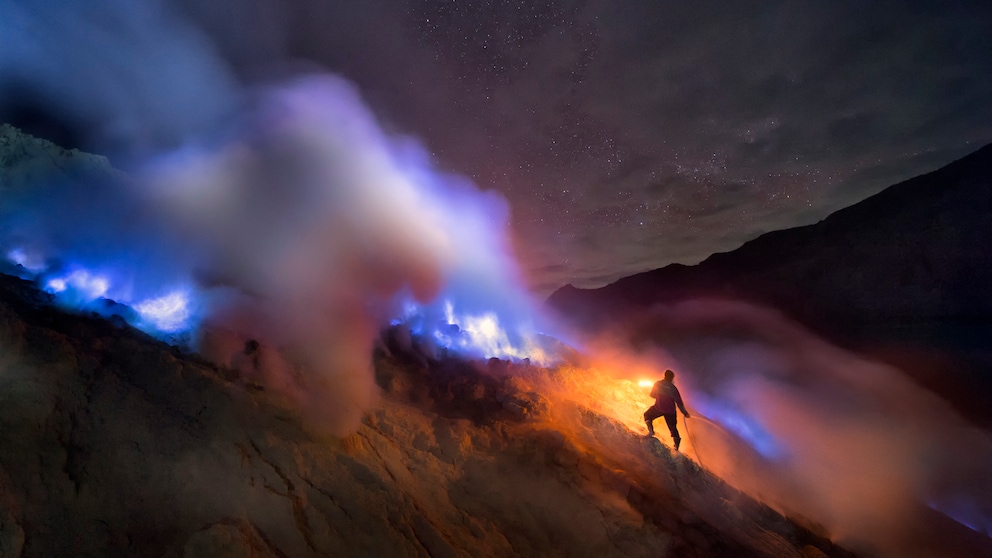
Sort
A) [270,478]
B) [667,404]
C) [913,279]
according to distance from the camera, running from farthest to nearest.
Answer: [913,279] → [667,404] → [270,478]

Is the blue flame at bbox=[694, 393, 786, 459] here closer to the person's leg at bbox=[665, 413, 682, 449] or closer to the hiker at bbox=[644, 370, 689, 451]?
the person's leg at bbox=[665, 413, 682, 449]

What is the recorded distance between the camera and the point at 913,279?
20.1 meters

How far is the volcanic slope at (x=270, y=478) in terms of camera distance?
12.6 feet

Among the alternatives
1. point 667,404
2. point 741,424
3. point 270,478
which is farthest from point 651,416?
point 741,424

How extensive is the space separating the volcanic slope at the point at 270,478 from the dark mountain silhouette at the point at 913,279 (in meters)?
19.1

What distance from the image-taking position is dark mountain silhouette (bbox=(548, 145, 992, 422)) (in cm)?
1808

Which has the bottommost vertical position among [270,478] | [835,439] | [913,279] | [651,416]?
[835,439]

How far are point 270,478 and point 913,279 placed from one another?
29331 mm

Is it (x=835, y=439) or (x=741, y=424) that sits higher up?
(x=741, y=424)

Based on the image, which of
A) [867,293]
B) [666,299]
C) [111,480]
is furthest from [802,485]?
[666,299]

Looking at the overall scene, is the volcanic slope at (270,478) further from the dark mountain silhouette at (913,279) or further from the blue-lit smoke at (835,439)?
the dark mountain silhouette at (913,279)

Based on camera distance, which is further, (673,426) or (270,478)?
(673,426)

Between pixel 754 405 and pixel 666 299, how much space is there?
22.4 meters

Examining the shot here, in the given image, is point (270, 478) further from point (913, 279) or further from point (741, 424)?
point (913, 279)
